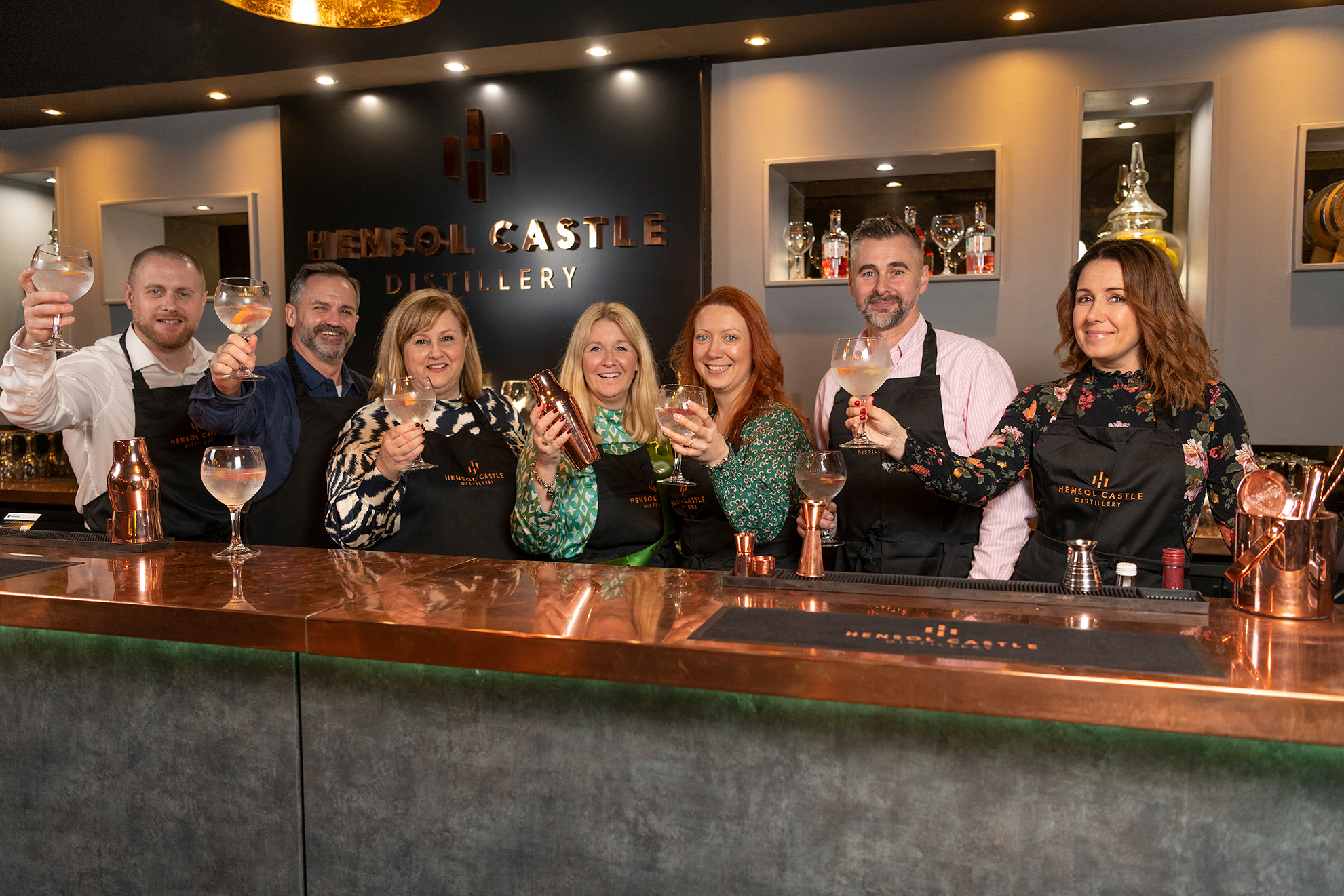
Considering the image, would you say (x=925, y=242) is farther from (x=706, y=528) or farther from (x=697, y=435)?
(x=697, y=435)

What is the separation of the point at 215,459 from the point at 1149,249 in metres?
1.91

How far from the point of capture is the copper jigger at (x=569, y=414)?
76.4 inches

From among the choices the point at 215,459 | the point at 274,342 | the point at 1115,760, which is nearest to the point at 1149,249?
the point at 1115,760

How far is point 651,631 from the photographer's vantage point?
50.2 inches

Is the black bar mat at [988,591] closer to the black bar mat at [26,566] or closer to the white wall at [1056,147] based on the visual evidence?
the black bar mat at [26,566]

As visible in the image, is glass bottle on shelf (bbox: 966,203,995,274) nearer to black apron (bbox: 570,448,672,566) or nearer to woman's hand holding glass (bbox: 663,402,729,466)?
black apron (bbox: 570,448,672,566)

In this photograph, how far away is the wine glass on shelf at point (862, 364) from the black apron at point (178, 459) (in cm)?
168

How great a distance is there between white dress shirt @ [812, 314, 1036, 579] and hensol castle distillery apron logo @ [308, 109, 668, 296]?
156cm

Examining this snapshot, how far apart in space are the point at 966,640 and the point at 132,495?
1.68 metres

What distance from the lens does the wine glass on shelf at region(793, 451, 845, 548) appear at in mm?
1585

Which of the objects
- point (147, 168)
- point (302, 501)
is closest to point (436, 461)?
point (302, 501)

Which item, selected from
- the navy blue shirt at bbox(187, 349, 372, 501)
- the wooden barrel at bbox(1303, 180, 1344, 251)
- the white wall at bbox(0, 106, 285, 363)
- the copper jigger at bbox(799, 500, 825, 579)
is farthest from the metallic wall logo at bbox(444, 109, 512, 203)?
the wooden barrel at bbox(1303, 180, 1344, 251)

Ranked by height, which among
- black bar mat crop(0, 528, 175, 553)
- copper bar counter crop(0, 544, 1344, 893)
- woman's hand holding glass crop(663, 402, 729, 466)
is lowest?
copper bar counter crop(0, 544, 1344, 893)

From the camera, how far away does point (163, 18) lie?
13.0ft
